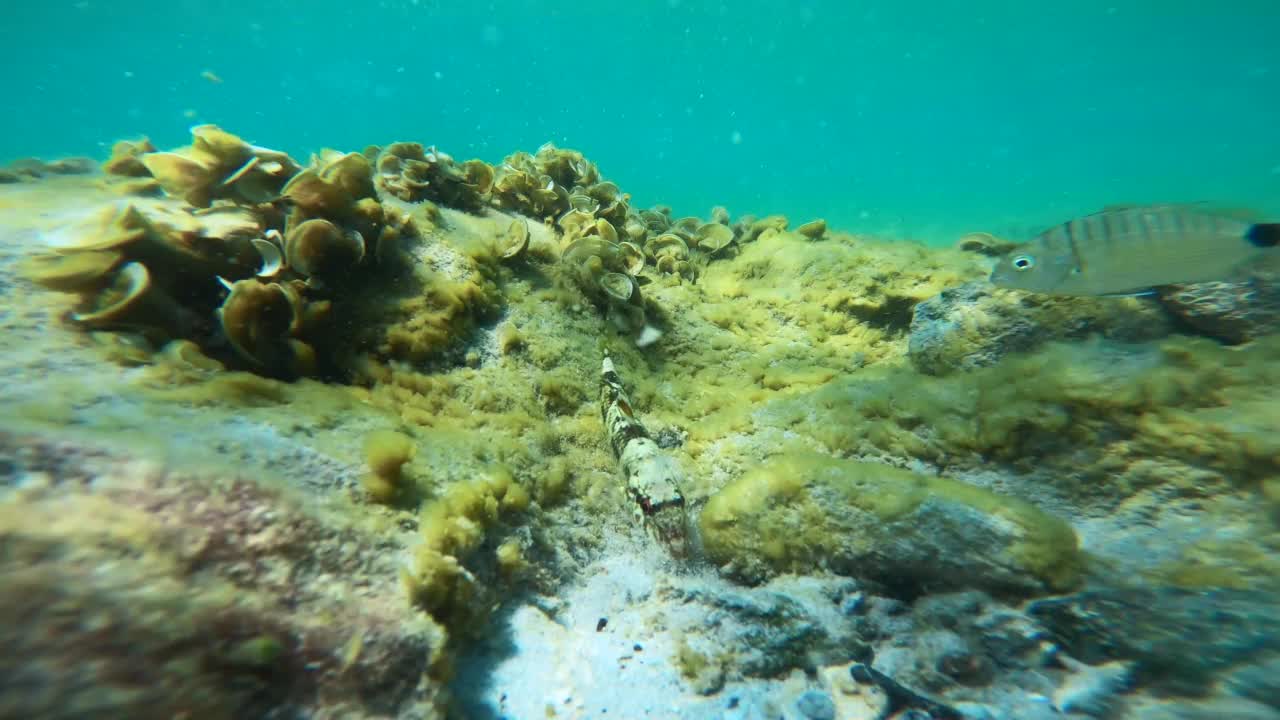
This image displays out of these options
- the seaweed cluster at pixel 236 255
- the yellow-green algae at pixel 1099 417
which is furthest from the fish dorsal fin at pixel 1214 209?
the seaweed cluster at pixel 236 255

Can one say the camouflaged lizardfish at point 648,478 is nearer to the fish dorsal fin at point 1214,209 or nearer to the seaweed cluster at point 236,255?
the seaweed cluster at point 236,255

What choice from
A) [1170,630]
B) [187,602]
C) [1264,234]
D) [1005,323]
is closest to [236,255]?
[187,602]

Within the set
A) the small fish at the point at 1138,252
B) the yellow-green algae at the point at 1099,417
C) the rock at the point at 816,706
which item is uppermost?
the small fish at the point at 1138,252

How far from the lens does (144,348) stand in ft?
8.49

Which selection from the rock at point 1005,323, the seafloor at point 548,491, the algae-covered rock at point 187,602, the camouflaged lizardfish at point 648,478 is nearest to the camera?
the algae-covered rock at point 187,602

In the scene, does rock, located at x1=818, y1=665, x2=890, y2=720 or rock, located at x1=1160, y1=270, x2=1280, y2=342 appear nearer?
rock, located at x1=818, y1=665, x2=890, y2=720

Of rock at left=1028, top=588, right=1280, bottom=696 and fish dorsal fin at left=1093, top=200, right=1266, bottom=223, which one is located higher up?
fish dorsal fin at left=1093, top=200, right=1266, bottom=223

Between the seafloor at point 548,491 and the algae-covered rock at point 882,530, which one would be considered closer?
the seafloor at point 548,491

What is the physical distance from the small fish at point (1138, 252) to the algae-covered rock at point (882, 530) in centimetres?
168

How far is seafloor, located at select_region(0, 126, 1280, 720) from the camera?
1568 millimetres

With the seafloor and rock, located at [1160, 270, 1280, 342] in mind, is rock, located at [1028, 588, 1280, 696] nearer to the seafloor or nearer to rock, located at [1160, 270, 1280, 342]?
the seafloor

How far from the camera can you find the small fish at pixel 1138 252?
8.84 ft

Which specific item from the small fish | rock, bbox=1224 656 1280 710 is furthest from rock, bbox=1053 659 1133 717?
the small fish

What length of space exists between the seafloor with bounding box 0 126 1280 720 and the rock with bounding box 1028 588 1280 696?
0.01 metres
